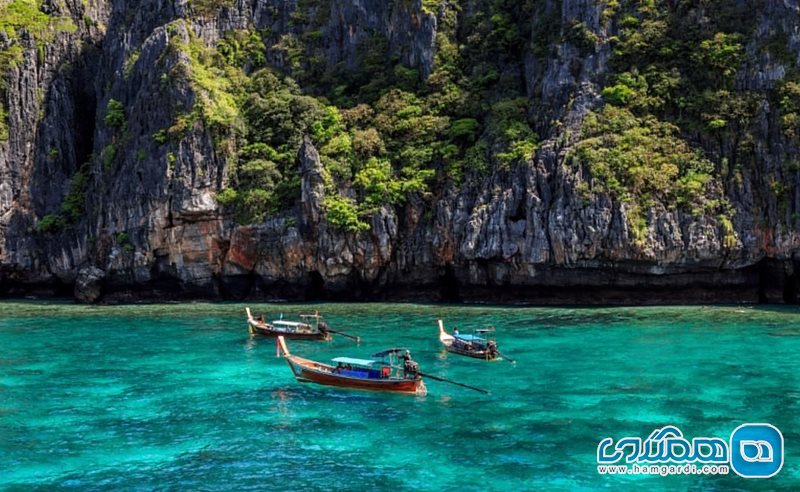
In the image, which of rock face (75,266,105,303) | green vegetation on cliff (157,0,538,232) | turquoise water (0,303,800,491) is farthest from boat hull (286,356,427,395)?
rock face (75,266,105,303)

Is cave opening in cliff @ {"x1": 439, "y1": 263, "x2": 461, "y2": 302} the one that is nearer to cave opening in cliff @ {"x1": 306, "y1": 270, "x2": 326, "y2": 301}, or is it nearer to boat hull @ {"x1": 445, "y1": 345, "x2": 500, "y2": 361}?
cave opening in cliff @ {"x1": 306, "y1": 270, "x2": 326, "y2": 301}

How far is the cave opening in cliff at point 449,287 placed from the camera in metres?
61.6

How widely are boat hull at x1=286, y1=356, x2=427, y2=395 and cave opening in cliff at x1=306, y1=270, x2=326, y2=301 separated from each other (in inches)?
1279

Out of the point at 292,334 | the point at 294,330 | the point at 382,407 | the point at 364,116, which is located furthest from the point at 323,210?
the point at 382,407

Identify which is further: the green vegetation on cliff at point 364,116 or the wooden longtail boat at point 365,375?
the green vegetation on cliff at point 364,116

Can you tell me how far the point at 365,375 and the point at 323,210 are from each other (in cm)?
3349

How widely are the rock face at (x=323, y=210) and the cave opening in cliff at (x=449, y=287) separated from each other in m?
0.16

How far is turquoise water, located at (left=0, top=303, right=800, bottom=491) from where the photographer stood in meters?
20.1

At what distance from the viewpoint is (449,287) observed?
2459 inches

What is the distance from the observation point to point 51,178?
75688 millimetres

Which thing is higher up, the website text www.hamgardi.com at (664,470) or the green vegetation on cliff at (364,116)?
the green vegetation on cliff at (364,116)

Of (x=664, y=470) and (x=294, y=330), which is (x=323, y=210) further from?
(x=664, y=470)

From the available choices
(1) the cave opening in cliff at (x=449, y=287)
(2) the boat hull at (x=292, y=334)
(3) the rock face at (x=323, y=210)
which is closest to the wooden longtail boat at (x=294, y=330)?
(2) the boat hull at (x=292, y=334)

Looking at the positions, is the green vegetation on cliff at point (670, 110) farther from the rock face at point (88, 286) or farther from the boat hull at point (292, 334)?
the rock face at point (88, 286)
